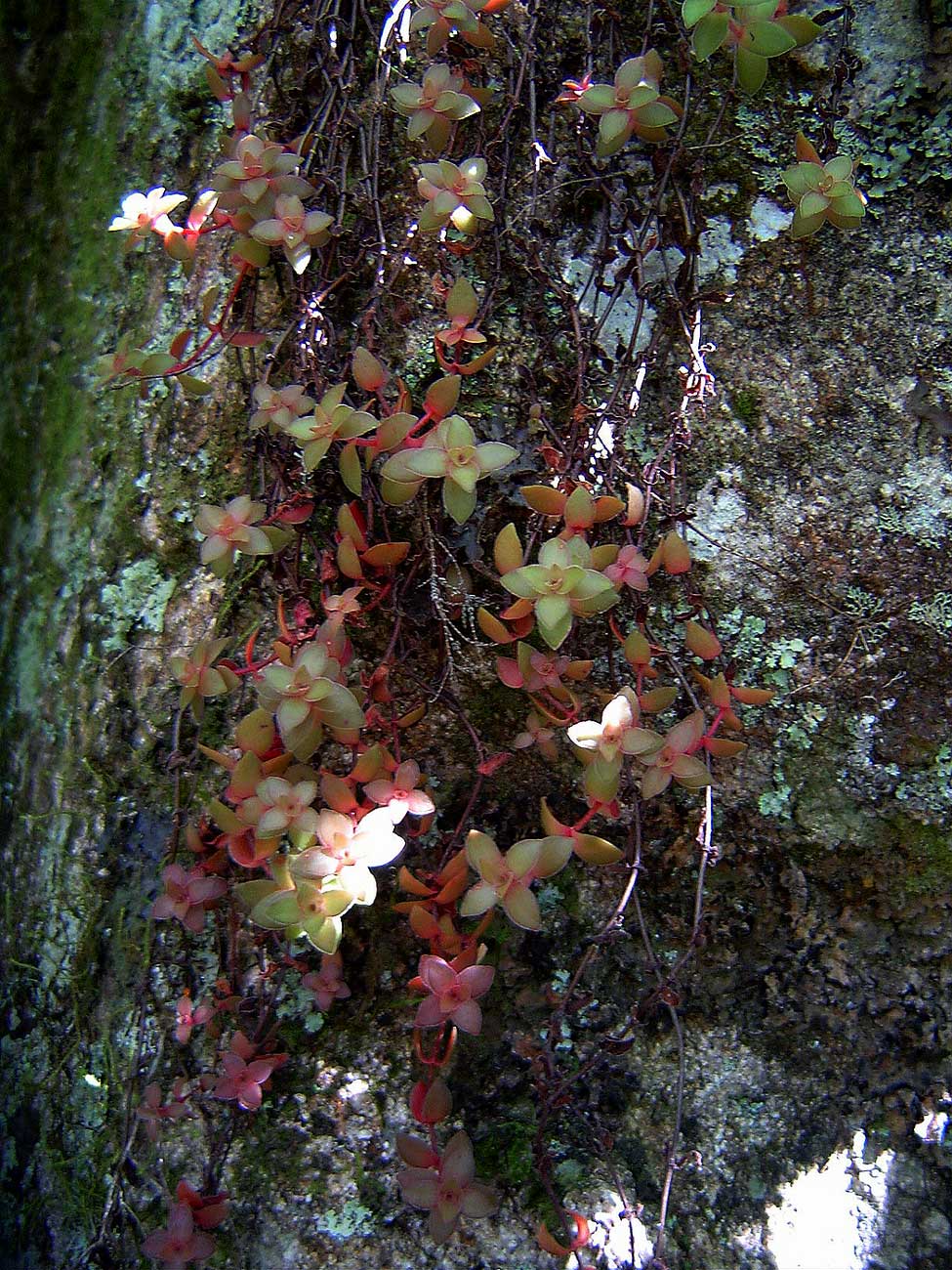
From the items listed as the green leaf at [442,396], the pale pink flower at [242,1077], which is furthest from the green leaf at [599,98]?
the pale pink flower at [242,1077]

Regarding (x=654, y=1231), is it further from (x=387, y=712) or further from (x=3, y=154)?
(x=3, y=154)

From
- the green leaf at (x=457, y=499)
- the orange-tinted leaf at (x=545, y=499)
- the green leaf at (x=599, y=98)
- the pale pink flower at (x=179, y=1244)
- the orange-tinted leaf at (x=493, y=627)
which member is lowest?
the pale pink flower at (x=179, y=1244)

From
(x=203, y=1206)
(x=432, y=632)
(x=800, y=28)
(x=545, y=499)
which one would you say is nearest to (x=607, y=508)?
(x=545, y=499)

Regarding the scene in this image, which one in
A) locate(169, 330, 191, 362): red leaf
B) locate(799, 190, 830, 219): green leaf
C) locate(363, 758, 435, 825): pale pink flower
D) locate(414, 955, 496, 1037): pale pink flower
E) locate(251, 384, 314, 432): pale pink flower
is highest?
locate(799, 190, 830, 219): green leaf

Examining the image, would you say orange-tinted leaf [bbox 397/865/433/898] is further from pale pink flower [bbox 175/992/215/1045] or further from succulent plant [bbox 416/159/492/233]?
succulent plant [bbox 416/159/492/233]

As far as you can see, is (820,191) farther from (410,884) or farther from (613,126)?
(410,884)

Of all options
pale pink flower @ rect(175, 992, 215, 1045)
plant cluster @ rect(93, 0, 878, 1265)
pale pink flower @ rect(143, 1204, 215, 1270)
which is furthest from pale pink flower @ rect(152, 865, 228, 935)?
pale pink flower @ rect(143, 1204, 215, 1270)

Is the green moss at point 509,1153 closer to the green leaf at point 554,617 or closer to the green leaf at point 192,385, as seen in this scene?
the green leaf at point 554,617
